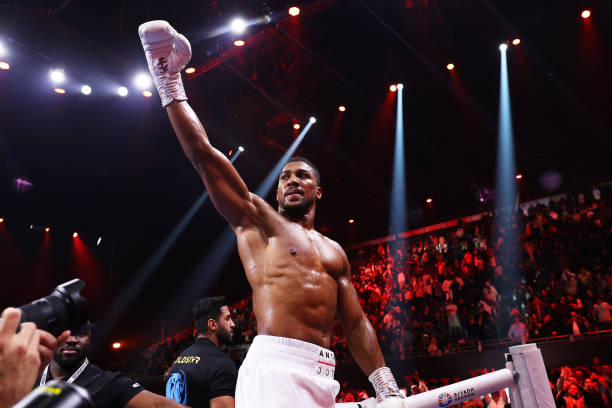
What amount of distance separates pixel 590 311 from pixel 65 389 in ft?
29.2

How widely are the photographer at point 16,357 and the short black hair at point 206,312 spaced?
275cm

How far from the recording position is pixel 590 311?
7.59m

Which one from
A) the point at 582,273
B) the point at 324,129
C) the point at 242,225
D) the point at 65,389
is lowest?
the point at 65,389

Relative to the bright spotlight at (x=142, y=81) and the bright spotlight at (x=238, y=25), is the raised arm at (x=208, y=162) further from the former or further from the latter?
the bright spotlight at (x=142, y=81)

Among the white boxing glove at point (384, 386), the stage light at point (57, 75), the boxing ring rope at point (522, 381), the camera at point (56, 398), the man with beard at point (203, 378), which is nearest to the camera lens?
the camera at point (56, 398)

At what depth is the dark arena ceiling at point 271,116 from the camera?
731cm

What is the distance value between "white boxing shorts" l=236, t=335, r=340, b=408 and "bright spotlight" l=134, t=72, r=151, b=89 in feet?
23.4

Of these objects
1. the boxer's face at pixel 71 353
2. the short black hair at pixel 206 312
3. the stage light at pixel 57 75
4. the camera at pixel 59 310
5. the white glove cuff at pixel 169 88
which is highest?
the stage light at pixel 57 75

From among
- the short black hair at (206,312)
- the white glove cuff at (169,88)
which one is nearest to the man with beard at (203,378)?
the short black hair at (206,312)

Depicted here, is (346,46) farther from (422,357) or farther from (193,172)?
(422,357)

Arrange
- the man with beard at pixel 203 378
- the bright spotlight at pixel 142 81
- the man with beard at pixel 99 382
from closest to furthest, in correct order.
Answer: the man with beard at pixel 99 382
the man with beard at pixel 203 378
the bright spotlight at pixel 142 81

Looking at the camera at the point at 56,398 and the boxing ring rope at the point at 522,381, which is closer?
the camera at the point at 56,398

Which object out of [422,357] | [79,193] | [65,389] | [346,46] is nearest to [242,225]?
[65,389]

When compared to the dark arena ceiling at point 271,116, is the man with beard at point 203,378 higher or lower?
lower
